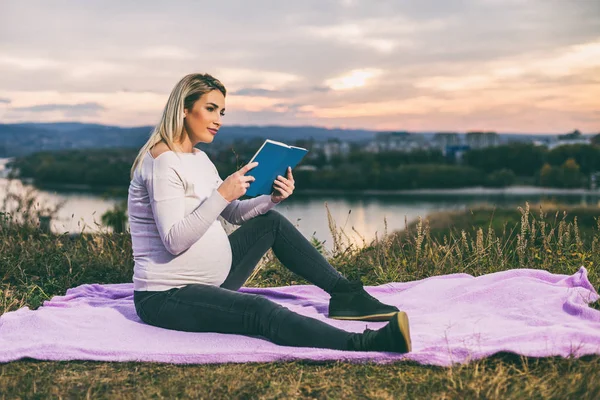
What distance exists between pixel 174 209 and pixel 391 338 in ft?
3.96

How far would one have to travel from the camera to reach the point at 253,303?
9.70 feet

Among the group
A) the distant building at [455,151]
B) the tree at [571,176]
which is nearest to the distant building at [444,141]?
the distant building at [455,151]

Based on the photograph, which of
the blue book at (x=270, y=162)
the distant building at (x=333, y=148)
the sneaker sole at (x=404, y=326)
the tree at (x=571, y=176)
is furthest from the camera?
the tree at (x=571, y=176)

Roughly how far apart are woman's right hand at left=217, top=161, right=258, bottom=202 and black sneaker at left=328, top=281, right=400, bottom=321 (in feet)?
2.97

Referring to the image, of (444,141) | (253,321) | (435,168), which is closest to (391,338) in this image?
(253,321)

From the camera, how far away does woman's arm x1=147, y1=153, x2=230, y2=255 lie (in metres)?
2.91

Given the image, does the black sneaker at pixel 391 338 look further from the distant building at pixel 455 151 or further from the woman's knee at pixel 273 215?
the distant building at pixel 455 151

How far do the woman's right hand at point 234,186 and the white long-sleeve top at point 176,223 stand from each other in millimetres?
32

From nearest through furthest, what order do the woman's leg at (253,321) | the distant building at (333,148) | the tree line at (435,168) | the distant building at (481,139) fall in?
the woman's leg at (253,321)
the tree line at (435,168)
the distant building at (333,148)
the distant building at (481,139)

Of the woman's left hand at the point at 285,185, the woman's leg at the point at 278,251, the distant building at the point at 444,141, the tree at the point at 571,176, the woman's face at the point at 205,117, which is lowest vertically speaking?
the tree at the point at 571,176

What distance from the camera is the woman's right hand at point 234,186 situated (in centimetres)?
292

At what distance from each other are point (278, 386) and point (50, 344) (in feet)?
4.23

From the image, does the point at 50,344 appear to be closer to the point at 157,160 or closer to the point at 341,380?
the point at 157,160

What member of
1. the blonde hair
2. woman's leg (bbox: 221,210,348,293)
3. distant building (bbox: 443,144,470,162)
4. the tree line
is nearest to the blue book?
woman's leg (bbox: 221,210,348,293)
